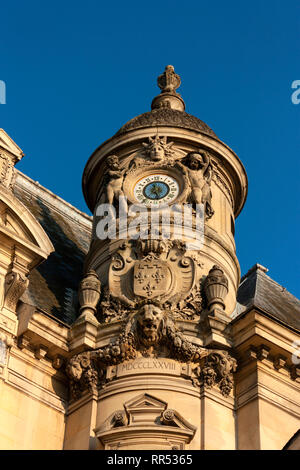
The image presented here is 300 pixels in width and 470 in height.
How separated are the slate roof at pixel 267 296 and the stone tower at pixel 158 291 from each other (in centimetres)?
305

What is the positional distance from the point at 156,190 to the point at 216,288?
338cm

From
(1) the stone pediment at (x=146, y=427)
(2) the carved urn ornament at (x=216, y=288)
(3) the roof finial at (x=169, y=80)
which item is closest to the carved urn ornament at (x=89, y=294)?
(2) the carved urn ornament at (x=216, y=288)

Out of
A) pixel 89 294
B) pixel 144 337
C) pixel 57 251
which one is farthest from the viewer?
pixel 57 251

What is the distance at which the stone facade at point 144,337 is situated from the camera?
72.1 feet

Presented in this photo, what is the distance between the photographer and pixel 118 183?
26.4m

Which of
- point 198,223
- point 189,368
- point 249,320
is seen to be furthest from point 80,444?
point 198,223

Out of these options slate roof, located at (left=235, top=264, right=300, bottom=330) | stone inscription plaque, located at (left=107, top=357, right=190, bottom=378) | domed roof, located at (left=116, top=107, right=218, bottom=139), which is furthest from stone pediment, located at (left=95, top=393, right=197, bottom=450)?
domed roof, located at (left=116, top=107, right=218, bottom=139)

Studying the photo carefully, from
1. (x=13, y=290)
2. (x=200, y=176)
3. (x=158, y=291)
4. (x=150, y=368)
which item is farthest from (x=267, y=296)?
(x=13, y=290)

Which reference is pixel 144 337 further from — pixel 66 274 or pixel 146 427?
pixel 66 274

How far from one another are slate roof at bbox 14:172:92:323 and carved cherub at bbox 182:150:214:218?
382 centimetres

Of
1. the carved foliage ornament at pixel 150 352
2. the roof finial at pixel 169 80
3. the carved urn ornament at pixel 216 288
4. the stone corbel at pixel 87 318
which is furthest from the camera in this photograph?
the roof finial at pixel 169 80

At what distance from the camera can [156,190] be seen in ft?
85.4

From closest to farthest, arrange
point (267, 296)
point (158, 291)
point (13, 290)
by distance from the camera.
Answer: point (13, 290) < point (158, 291) < point (267, 296)

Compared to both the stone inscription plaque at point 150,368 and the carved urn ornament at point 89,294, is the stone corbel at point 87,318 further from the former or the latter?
the stone inscription plaque at point 150,368
